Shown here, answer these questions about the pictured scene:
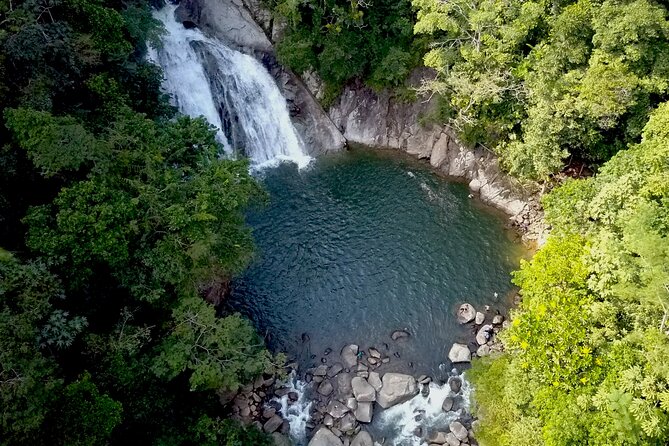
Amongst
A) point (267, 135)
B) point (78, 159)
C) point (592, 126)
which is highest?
point (78, 159)

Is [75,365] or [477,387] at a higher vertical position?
[75,365]

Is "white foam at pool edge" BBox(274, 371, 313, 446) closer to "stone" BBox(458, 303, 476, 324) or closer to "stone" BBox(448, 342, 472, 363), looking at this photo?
"stone" BBox(448, 342, 472, 363)

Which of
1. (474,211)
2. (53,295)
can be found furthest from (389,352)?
(53,295)

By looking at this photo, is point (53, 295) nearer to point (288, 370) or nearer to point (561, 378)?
point (288, 370)

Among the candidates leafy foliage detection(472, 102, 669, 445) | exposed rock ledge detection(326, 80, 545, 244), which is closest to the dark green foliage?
exposed rock ledge detection(326, 80, 545, 244)

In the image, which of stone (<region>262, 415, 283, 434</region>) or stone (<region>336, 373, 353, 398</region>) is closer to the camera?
stone (<region>262, 415, 283, 434</region>)

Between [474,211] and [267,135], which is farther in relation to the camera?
[267,135]

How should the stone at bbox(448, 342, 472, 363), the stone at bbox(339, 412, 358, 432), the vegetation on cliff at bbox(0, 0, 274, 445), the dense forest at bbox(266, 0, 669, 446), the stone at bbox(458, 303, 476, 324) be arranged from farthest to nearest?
the stone at bbox(458, 303, 476, 324)
the stone at bbox(448, 342, 472, 363)
the stone at bbox(339, 412, 358, 432)
the dense forest at bbox(266, 0, 669, 446)
the vegetation on cliff at bbox(0, 0, 274, 445)
